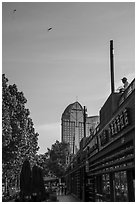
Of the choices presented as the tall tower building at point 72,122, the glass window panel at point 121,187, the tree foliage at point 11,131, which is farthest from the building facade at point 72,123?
the glass window panel at point 121,187

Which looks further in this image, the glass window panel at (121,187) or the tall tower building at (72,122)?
the tall tower building at (72,122)

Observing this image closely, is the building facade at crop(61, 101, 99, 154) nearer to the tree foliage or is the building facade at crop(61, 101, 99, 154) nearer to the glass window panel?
the tree foliage

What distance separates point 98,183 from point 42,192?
343 centimetres

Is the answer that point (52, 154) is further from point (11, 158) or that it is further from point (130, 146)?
point (130, 146)

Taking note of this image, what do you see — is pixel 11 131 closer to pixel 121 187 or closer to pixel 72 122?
pixel 121 187

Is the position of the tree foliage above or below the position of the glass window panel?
above

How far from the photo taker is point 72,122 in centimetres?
7638

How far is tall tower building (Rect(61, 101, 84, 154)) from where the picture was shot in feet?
219

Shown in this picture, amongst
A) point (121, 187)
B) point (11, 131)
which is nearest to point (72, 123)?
point (11, 131)

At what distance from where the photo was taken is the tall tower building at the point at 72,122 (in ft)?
219

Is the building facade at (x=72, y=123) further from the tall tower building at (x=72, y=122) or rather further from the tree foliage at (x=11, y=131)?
the tree foliage at (x=11, y=131)

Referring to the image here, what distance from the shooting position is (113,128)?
1144 cm

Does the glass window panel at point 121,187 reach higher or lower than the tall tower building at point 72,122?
lower

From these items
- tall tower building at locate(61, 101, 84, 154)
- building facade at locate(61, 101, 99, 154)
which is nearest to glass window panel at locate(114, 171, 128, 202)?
building facade at locate(61, 101, 99, 154)
